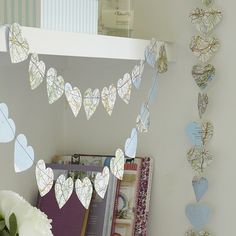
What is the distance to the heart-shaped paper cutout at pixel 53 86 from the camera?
83cm

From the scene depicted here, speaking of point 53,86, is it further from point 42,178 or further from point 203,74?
point 203,74

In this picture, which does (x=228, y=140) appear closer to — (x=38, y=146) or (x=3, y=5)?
(x=38, y=146)

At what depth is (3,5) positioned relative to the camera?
74 centimetres

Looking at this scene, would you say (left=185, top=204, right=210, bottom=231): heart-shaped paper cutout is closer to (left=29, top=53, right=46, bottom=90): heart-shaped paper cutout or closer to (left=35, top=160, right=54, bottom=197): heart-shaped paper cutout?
(left=35, top=160, right=54, bottom=197): heart-shaped paper cutout

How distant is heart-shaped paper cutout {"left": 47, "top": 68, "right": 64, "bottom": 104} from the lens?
0.83 meters

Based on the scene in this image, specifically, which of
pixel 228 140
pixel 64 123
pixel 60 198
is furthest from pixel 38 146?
pixel 228 140

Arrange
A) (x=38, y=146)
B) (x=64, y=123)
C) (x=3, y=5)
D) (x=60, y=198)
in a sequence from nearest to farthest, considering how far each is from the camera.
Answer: (x=3, y=5)
(x=60, y=198)
(x=38, y=146)
(x=64, y=123)

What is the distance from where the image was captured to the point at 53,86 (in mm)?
842

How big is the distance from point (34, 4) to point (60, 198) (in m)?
0.32

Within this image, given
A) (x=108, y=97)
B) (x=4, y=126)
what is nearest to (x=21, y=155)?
(x=4, y=126)

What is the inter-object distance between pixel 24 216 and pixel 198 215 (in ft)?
1.68

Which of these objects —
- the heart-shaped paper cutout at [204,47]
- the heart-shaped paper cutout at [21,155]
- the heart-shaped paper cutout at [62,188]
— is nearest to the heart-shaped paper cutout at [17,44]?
the heart-shaped paper cutout at [21,155]

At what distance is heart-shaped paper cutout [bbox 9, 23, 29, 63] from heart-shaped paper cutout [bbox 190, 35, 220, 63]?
1.62 ft

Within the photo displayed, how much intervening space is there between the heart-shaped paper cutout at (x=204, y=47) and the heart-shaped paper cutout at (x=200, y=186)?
0.24 m
